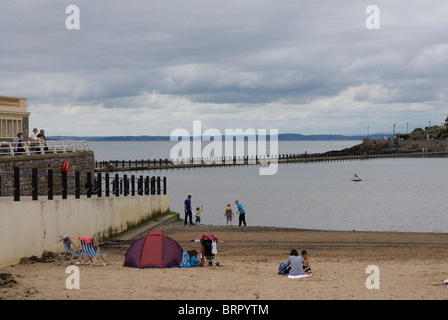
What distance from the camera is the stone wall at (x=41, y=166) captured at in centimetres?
2616

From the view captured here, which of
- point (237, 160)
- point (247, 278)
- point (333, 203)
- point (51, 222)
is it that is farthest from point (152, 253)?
point (237, 160)

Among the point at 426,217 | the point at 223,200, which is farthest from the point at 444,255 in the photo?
the point at 223,200

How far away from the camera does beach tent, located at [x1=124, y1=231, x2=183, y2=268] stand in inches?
701

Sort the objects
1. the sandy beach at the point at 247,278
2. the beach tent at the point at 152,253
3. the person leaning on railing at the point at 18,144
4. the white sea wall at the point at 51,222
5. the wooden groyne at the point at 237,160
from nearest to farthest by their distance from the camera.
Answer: the sandy beach at the point at 247,278, the white sea wall at the point at 51,222, the beach tent at the point at 152,253, the person leaning on railing at the point at 18,144, the wooden groyne at the point at 237,160

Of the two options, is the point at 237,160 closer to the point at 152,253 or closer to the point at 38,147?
the point at 38,147

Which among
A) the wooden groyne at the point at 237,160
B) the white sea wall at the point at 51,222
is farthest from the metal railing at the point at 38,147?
the wooden groyne at the point at 237,160

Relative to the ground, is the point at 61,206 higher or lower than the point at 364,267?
higher

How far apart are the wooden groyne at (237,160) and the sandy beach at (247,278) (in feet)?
258

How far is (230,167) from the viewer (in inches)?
5704

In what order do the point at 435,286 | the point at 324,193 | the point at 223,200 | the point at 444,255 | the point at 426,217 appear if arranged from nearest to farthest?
1. the point at 435,286
2. the point at 444,255
3. the point at 426,217
4. the point at 223,200
5. the point at 324,193

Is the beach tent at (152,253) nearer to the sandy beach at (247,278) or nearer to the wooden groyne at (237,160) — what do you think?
the sandy beach at (247,278)

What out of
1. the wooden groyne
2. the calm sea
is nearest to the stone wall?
the calm sea
